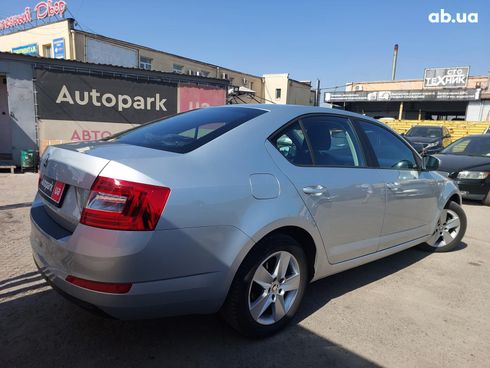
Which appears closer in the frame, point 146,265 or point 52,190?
point 146,265

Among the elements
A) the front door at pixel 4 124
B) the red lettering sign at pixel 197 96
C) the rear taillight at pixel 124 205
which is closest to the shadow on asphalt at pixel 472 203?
the rear taillight at pixel 124 205

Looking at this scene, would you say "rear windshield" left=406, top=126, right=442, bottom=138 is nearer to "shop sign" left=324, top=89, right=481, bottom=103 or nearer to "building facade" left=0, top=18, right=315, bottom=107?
"building facade" left=0, top=18, right=315, bottom=107

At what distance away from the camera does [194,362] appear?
233 cm

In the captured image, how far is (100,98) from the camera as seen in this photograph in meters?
11.7

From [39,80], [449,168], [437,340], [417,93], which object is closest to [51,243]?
[437,340]

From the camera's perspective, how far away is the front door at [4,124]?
11594 mm

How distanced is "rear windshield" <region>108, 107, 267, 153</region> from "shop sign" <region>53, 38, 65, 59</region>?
864 inches

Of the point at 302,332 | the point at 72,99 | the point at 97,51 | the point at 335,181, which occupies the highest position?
→ the point at 97,51

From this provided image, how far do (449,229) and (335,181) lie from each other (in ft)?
8.90

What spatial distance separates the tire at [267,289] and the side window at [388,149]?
55.2 inches

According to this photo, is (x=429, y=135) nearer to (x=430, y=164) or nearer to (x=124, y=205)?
(x=430, y=164)

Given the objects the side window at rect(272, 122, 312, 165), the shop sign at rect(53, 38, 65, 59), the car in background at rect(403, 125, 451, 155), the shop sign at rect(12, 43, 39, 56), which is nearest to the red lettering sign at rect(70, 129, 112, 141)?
the side window at rect(272, 122, 312, 165)

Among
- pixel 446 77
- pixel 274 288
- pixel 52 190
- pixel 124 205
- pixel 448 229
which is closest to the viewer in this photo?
pixel 124 205

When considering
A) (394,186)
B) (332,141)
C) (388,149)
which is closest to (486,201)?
(388,149)
